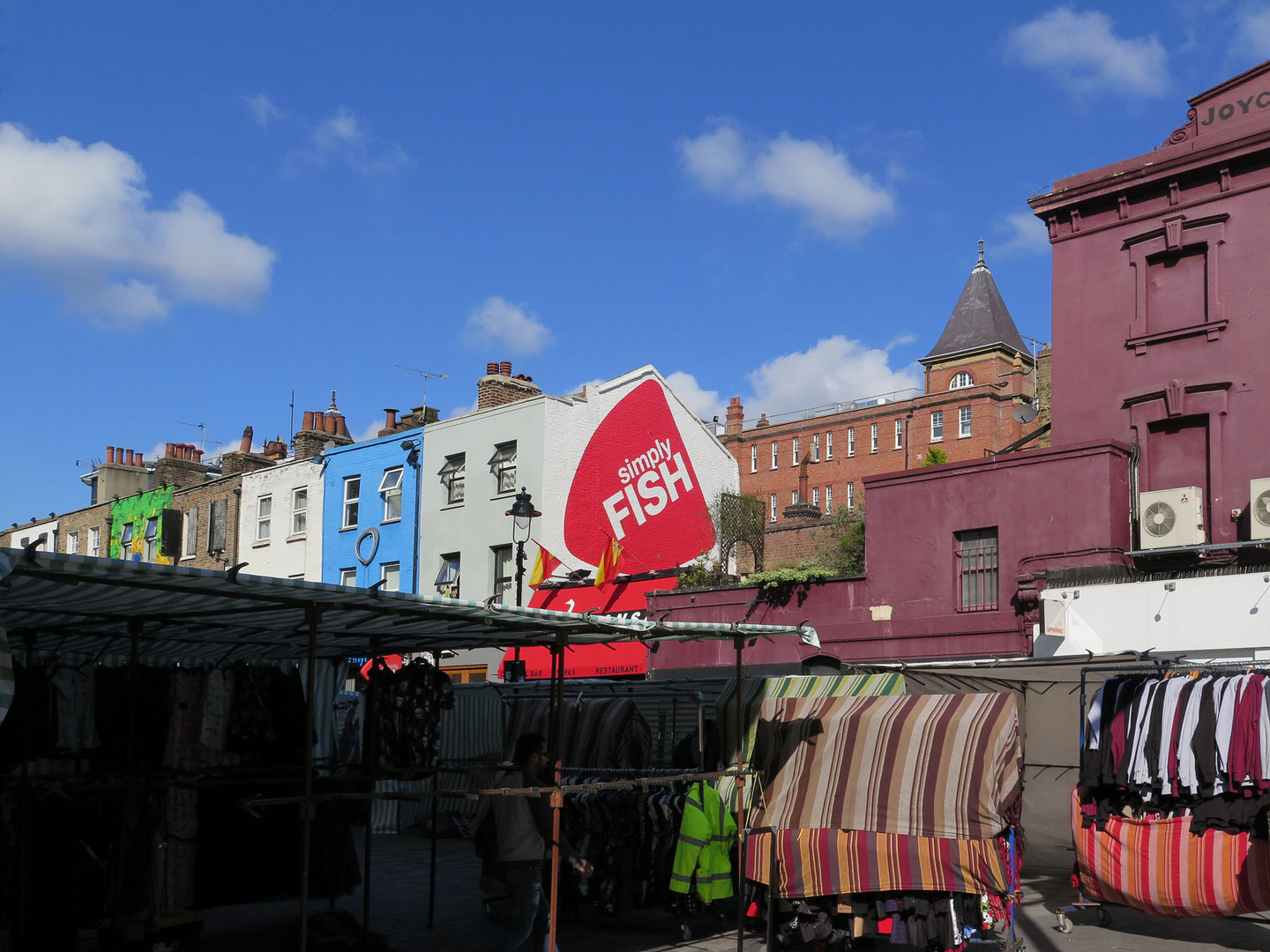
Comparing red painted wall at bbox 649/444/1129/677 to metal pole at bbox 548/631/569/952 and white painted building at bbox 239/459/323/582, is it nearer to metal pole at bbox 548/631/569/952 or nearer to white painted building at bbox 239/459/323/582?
metal pole at bbox 548/631/569/952

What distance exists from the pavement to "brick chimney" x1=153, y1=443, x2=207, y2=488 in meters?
33.0

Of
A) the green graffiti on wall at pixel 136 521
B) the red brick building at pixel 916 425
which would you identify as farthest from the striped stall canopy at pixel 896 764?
→ the red brick building at pixel 916 425

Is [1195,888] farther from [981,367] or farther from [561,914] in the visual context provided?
[981,367]

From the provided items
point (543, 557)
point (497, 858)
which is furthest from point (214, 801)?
point (543, 557)

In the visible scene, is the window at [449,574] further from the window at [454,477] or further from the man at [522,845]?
the man at [522,845]

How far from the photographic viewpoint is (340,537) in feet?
116

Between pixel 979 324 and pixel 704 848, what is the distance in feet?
215

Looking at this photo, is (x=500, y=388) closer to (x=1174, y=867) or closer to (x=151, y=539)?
(x=151, y=539)

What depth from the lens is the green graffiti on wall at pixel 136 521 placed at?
42.1m

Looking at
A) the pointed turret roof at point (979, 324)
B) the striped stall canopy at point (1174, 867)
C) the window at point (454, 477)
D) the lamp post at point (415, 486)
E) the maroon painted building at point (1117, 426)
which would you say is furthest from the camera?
the pointed turret roof at point (979, 324)

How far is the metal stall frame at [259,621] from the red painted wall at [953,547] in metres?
12.6

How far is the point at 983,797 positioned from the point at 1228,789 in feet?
7.29

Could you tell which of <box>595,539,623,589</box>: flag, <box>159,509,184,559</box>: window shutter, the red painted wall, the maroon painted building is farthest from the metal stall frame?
<box>595,539,623,589</box>: flag

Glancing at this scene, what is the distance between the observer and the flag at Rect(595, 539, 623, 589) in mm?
29922
